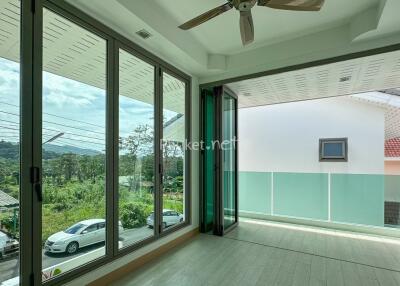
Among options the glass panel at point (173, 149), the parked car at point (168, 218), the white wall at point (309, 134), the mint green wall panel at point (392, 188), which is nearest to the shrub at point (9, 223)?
the parked car at point (168, 218)

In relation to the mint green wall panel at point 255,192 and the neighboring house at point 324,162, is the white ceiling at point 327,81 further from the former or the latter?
the mint green wall panel at point 255,192

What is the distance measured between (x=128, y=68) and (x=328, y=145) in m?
5.53

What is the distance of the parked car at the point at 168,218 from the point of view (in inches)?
118

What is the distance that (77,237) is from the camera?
2.18 metres

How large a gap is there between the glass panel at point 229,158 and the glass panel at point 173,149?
0.77 m

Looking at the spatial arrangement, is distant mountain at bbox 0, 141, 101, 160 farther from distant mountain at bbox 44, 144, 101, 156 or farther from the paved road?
the paved road

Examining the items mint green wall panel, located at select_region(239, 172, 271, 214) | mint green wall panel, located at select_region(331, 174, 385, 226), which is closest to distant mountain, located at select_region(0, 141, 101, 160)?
mint green wall panel, located at select_region(239, 172, 271, 214)

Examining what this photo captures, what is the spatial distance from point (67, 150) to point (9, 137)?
1.53 feet

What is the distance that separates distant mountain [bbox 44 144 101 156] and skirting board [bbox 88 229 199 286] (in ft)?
4.09

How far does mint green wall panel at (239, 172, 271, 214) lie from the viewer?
15.9 ft

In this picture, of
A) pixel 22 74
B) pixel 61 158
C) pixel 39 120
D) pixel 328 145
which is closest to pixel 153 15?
pixel 22 74

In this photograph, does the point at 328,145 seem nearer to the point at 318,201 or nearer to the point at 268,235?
the point at 318,201

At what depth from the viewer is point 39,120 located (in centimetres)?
184

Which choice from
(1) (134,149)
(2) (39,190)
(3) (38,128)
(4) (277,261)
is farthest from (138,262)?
(3) (38,128)
